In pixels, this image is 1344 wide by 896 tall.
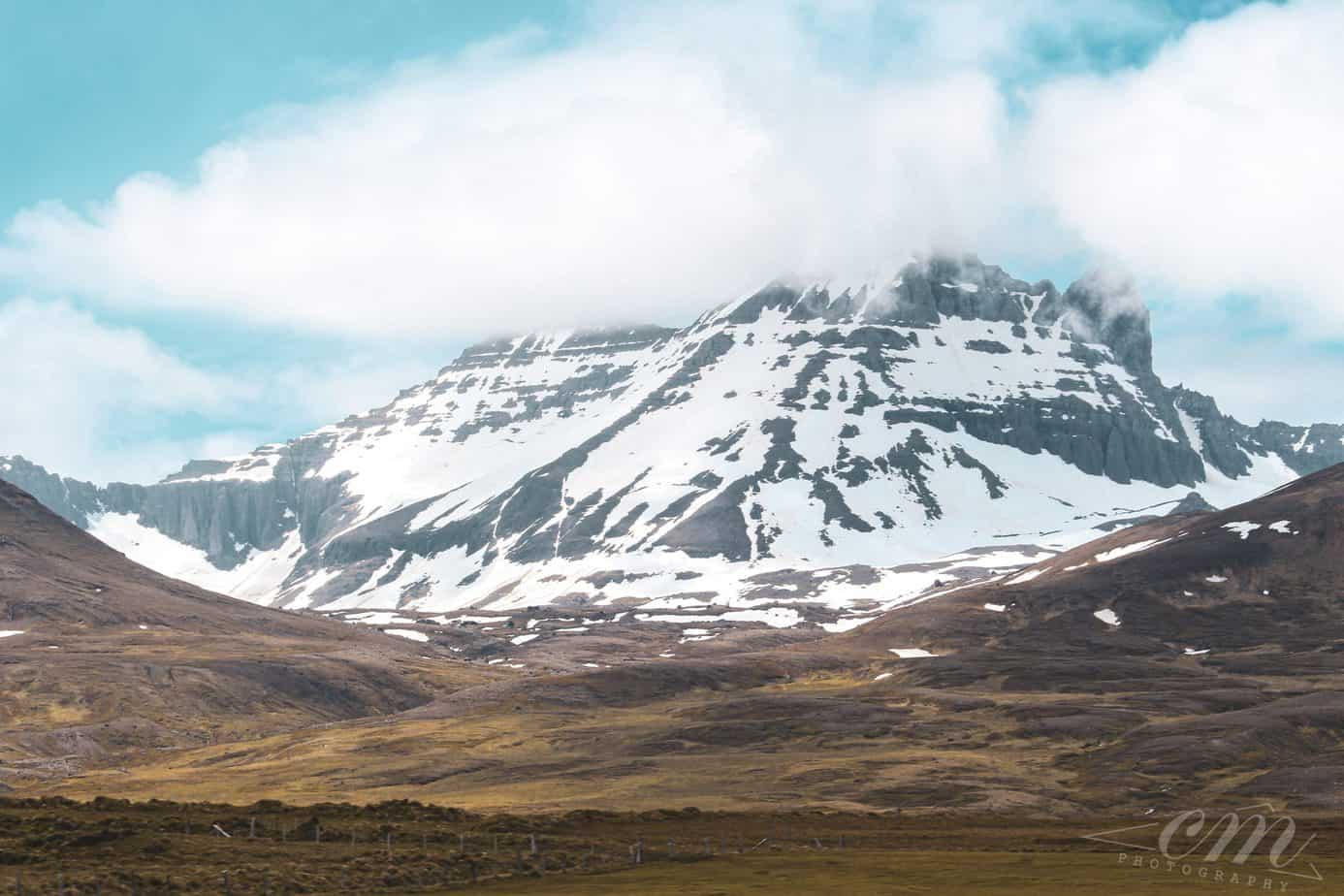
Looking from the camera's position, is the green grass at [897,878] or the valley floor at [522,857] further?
the valley floor at [522,857]

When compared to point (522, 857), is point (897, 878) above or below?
below

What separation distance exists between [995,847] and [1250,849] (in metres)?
18.3

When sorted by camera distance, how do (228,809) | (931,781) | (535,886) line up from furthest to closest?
(931,781) → (228,809) → (535,886)

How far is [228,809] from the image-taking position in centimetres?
11481

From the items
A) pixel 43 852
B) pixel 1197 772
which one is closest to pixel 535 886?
pixel 43 852

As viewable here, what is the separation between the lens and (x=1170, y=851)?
10956 cm

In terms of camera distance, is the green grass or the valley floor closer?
→ the green grass

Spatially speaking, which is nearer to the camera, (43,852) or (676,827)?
(43,852)

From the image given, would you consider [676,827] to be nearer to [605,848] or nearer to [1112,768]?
[605,848]

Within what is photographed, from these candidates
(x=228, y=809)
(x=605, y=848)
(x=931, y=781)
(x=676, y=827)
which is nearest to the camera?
(x=605, y=848)

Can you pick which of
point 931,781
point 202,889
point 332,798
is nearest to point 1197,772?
point 931,781

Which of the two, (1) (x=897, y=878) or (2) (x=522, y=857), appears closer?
(1) (x=897, y=878)

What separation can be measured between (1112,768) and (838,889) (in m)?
122

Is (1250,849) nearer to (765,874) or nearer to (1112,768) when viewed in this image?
(765,874)
